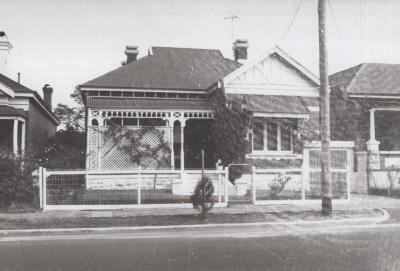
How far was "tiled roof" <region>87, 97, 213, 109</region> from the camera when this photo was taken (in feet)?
59.9

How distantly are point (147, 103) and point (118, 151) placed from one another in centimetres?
230

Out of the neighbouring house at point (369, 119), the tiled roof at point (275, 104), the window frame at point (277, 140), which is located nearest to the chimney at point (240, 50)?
the neighbouring house at point (369, 119)

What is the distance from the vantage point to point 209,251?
27.5 feet

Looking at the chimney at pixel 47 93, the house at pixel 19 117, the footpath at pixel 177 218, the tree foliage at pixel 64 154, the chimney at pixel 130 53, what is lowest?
the footpath at pixel 177 218

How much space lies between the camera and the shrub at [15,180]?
1306 cm

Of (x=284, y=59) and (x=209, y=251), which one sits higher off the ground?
(x=284, y=59)

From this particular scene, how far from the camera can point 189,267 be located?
23.3 ft

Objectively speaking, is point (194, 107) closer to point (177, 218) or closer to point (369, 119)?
point (177, 218)

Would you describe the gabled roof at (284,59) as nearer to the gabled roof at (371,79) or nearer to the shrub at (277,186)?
the gabled roof at (371,79)

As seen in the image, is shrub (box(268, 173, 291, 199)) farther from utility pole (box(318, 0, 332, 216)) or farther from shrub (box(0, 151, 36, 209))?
shrub (box(0, 151, 36, 209))

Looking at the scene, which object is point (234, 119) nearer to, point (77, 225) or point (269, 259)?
point (77, 225)

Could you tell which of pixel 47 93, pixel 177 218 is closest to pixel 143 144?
pixel 177 218

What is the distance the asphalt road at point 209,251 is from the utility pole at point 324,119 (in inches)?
67.1

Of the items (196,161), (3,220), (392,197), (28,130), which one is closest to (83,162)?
(28,130)
